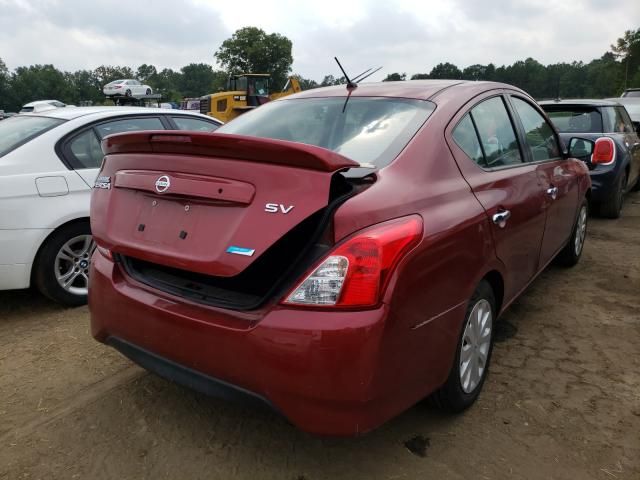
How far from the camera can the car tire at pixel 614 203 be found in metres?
6.52

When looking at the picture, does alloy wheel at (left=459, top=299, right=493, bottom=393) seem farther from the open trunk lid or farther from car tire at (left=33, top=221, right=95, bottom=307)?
car tire at (left=33, top=221, right=95, bottom=307)

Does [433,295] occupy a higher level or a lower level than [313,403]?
higher

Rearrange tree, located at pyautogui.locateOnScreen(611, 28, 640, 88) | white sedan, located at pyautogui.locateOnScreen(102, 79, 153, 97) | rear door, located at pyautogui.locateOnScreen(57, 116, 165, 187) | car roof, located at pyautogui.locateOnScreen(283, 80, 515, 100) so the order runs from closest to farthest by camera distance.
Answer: car roof, located at pyautogui.locateOnScreen(283, 80, 515, 100), rear door, located at pyautogui.locateOnScreen(57, 116, 165, 187), white sedan, located at pyautogui.locateOnScreen(102, 79, 153, 97), tree, located at pyautogui.locateOnScreen(611, 28, 640, 88)

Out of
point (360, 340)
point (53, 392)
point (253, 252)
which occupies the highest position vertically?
point (253, 252)

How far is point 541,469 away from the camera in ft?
6.98

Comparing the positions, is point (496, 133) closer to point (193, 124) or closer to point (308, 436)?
point (308, 436)

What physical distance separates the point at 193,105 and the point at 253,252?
37.0 metres

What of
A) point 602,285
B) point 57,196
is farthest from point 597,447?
point 57,196

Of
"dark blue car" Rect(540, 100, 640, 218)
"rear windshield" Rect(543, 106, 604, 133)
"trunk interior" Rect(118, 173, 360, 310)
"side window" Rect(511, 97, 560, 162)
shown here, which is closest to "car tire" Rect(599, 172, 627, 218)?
"dark blue car" Rect(540, 100, 640, 218)

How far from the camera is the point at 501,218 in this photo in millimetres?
2549

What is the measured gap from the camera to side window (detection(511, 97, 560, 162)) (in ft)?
11.1

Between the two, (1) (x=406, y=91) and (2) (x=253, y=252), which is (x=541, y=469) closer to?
(2) (x=253, y=252)

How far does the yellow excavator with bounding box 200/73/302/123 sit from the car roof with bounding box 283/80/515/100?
16969 millimetres

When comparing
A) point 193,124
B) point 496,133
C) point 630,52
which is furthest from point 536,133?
point 630,52
